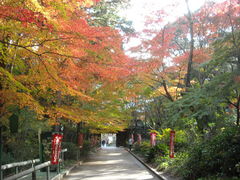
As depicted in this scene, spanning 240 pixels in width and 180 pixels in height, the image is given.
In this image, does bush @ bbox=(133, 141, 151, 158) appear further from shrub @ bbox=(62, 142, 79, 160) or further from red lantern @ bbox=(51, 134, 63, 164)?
red lantern @ bbox=(51, 134, 63, 164)

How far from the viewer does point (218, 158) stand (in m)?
7.47

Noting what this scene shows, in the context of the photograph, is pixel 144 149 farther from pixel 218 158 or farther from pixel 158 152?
pixel 218 158

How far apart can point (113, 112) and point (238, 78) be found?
11.2 meters

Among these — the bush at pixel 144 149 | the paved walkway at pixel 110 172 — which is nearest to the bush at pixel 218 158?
the paved walkway at pixel 110 172

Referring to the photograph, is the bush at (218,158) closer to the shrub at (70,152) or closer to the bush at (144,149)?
the bush at (144,149)

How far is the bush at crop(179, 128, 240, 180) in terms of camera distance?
22.6ft

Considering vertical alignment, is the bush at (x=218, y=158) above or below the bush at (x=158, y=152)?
above

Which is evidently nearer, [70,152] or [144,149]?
[70,152]

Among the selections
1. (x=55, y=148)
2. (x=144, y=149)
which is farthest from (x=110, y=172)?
(x=144, y=149)

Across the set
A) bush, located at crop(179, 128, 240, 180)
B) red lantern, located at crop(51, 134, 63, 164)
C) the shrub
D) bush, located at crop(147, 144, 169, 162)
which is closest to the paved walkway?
bush, located at crop(147, 144, 169, 162)

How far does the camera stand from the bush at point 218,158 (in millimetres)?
6895

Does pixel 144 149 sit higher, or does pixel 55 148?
pixel 55 148

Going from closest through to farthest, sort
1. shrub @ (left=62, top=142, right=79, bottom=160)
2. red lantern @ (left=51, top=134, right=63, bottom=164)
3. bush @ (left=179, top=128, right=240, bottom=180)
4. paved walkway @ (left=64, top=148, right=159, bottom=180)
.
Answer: bush @ (left=179, top=128, right=240, bottom=180)
red lantern @ (left=51, top=134, right=63, bottom=164)
paved walkway @ (left=64, top=148, right=159, bottom=180)
shrub @ (left=62, top=142, right=79, bottom=160)

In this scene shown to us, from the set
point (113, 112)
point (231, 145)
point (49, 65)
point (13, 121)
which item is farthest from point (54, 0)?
point (113, 112)
